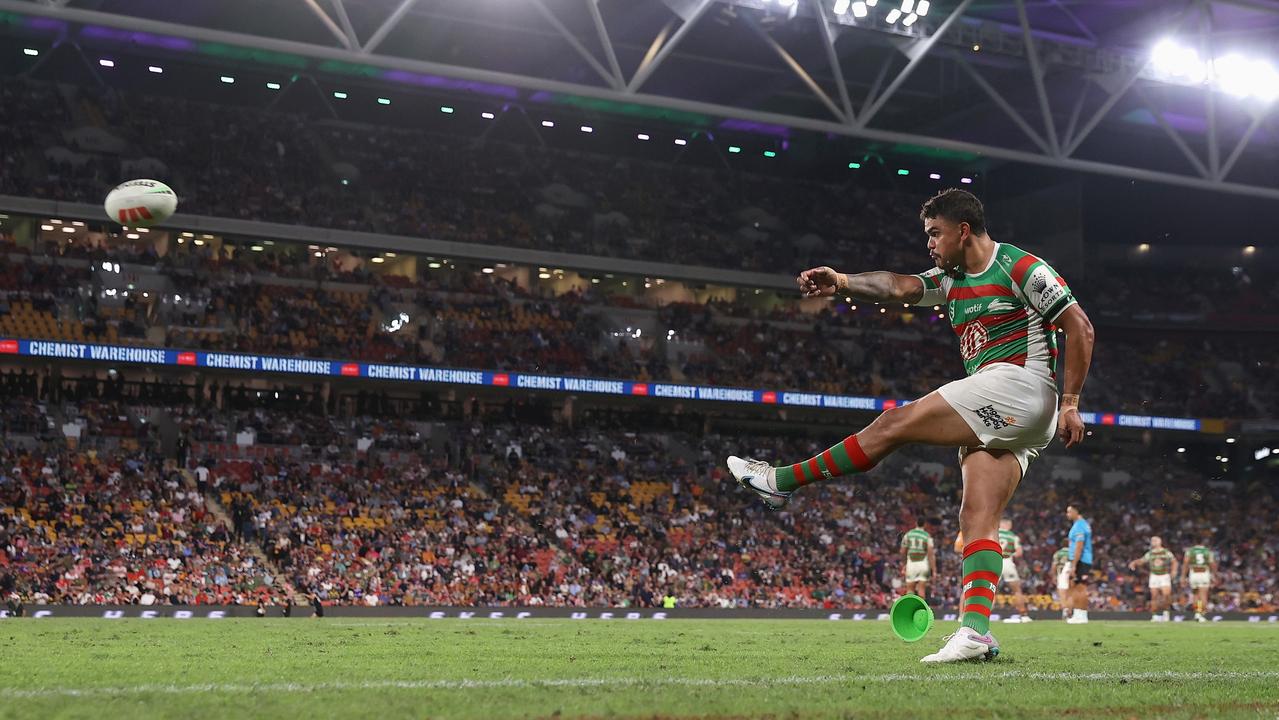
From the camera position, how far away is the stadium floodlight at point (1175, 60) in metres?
32.2

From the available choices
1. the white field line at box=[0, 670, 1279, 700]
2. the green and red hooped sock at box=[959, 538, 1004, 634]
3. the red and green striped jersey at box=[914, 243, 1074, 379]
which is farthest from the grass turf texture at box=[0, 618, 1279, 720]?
the red and green striped jersey at box=[914, 243, 1074, 379]

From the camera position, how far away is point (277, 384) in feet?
122

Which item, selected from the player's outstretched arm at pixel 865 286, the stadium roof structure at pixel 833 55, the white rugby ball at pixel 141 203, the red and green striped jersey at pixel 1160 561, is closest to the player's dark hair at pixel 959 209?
the player's outstretched arm at pixel 865 286

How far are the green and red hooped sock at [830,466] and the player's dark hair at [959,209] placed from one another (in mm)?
1375

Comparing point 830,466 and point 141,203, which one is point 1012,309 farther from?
point 141,203

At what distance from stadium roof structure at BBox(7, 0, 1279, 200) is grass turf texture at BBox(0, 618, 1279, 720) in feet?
62.9

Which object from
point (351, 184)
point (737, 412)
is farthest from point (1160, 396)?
point (351, 184)

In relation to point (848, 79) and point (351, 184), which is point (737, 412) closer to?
point (848, 79)

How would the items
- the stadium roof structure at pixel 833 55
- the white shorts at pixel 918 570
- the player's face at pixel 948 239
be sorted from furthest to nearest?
the stadium roof structure at pixel 833 55
the white shorts at pixel 918 570
the player's face at pixel 948 239

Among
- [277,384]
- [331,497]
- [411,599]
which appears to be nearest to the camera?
[411,599]

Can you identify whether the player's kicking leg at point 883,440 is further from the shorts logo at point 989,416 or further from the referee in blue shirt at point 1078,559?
the referee in blue shirt at point 1078,559

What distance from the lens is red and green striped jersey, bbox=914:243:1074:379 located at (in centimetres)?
659

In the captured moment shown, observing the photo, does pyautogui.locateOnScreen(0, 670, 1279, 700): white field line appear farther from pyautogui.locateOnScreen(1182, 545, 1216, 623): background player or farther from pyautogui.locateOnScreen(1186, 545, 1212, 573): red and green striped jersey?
pyautogui.locateOnScreen(1186, 545, 1212, 573): red and green striped jersey

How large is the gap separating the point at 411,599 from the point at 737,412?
16914 millimetres
